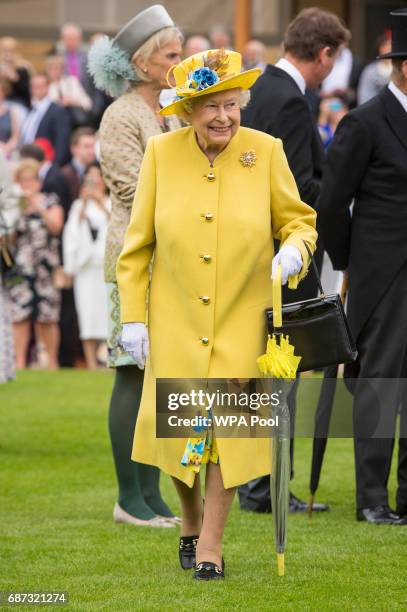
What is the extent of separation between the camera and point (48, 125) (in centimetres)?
1772

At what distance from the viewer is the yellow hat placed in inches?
232

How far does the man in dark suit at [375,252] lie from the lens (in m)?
7.48

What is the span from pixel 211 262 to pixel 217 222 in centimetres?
16

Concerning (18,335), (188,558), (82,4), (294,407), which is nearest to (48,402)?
(18,335)

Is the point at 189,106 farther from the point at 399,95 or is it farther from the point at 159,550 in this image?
the point at 159,550

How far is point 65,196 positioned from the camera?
54.1ft

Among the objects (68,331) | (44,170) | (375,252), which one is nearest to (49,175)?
(44,170)

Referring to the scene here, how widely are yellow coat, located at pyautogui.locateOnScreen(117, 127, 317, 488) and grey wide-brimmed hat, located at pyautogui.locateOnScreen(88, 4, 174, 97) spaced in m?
1.42

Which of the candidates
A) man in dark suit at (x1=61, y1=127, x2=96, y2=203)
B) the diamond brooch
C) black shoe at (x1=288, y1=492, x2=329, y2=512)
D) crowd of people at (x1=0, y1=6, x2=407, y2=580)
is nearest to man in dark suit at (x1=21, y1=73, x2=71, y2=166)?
man in dark suit at (x1=61, y1=127, x2=96, y2=203)

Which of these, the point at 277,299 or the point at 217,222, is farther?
the point at 217,222

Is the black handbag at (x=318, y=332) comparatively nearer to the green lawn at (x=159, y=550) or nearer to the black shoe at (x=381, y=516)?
the green lawn at (x=159, y=550)

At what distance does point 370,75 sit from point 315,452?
10465 mm

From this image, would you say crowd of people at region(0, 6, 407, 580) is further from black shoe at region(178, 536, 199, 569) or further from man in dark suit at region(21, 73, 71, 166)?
man in dark suit at region(21, 73, 71, 166)

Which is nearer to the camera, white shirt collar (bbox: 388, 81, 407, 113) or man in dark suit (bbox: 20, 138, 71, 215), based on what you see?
white shirt collar (bbox: 388, 81, 407, 113)
